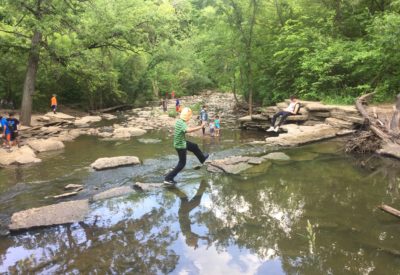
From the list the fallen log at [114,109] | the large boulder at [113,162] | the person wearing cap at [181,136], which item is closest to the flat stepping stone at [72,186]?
the large boulder at [113,162]

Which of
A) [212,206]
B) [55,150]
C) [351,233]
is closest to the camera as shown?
[351,233]

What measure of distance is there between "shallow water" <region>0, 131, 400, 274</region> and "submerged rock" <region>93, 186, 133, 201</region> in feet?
0.69

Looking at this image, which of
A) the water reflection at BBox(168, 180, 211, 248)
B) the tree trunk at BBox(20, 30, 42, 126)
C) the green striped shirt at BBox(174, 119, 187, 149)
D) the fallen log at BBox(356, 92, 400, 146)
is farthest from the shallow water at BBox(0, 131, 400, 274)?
the tree trunk at BBox(20, 30, 42, 126)

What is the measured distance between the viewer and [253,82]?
2389 centimetres

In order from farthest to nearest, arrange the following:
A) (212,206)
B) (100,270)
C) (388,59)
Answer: (388,59)
(212,206)
(100,270)

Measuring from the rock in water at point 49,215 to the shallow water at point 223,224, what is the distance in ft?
0.58

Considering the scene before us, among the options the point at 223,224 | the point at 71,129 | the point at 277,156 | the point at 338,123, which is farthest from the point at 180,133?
the point at 71,129

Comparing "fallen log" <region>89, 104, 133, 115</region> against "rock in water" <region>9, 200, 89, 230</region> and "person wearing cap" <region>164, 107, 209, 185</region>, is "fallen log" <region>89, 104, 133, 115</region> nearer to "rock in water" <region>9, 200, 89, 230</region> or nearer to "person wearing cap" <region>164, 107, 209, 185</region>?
"person wearing cap" <region>164, 107, 209, 185</region>

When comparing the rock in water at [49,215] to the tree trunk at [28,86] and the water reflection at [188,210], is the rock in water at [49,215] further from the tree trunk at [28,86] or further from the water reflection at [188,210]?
the tree trunk at [28,86]

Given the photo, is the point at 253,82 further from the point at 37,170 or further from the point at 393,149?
the point at 37,170

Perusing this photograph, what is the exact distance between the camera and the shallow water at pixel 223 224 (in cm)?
512

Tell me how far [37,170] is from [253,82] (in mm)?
16379

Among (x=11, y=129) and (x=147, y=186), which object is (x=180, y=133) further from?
(x=11, y=129)

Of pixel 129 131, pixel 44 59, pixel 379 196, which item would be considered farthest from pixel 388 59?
pixel 44 59
